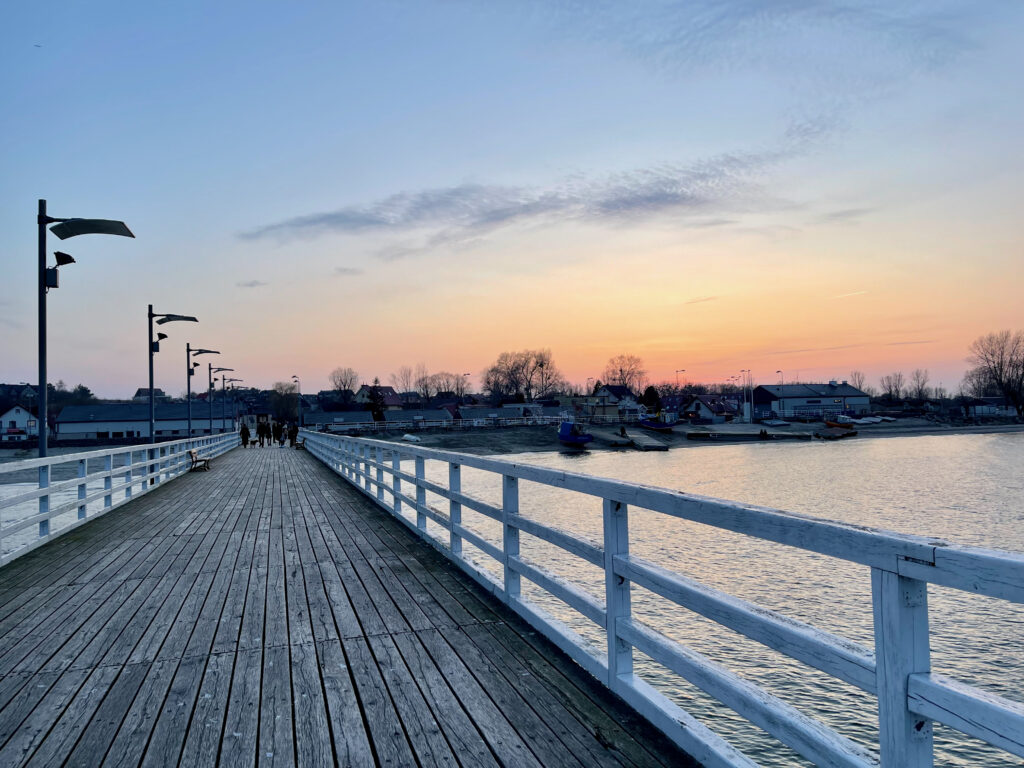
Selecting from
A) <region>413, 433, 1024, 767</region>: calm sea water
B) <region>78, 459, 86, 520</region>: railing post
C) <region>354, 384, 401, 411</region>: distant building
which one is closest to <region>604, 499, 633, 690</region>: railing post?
<region>413, 433, 1024, 767</region>: calm sea water

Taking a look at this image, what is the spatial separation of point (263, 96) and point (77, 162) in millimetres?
5670

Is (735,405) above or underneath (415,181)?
underneath

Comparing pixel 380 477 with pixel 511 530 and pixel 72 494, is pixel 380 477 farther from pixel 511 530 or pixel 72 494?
pixel 72 494

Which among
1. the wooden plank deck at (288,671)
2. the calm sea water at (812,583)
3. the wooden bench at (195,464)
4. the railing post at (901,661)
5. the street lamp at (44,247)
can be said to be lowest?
the calm sea water at (812,583)

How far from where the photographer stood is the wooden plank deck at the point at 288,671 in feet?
9.52

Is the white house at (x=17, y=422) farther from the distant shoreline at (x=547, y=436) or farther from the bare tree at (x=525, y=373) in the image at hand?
the bare tree at (x=525, y=373)

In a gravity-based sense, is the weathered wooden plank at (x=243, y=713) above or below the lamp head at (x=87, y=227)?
below

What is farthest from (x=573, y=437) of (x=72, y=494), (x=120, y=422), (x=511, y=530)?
(x=511, y=530)

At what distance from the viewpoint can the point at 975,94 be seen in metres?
14.5

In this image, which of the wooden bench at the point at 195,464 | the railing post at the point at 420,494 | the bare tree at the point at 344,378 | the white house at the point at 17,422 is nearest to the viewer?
the railing post at the point at 420,494

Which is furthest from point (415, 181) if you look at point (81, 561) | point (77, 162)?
point (81, 561)

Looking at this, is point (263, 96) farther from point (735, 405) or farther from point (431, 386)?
point (431, 386)

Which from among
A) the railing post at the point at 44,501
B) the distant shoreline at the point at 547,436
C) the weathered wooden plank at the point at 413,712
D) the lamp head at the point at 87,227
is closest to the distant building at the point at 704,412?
the distant shoreline at the point at 547,436

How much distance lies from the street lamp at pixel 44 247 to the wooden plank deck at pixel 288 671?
4165 mm
